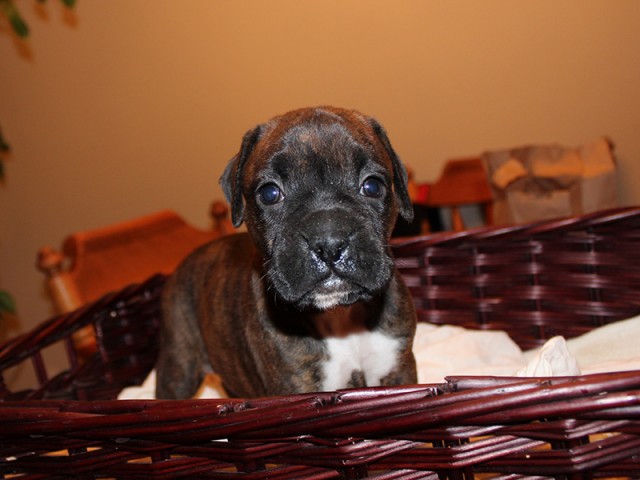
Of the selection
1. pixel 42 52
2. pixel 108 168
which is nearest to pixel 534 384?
pixel 108 168

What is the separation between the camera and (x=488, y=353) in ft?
9.46

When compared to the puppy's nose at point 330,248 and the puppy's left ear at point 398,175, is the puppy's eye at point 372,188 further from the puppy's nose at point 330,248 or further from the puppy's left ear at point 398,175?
the puppy's nose at point 330,248

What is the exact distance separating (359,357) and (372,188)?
1.65ft

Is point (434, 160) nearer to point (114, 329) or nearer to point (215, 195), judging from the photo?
point (215, 195)

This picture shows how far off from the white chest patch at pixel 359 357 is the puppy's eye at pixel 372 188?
1.38ft

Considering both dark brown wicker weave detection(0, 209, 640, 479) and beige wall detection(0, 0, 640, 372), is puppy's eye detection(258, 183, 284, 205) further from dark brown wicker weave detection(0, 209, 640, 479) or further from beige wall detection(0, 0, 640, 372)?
beige wall detection(0, 0, 640, 372)

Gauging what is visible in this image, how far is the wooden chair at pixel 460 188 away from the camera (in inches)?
190

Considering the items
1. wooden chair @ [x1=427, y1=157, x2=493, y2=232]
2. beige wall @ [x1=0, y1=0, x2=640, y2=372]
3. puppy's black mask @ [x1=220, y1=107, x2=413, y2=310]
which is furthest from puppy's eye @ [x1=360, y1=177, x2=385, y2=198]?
beige wall @ [x1=0, y1=0, x2=640, y2=372]

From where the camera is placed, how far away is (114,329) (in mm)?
3178

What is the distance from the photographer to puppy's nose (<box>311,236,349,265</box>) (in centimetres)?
A: 170

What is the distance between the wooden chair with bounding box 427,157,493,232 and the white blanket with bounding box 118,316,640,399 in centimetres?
194

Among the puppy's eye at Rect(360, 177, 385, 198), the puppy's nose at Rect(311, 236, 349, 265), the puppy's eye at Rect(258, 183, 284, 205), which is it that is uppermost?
the puppy's eye at Rect(258, 183, 284, 205)

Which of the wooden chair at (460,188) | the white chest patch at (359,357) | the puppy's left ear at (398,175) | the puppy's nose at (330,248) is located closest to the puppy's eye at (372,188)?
the puppy's left ear at (398,175)

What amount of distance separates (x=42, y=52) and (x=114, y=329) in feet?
12.5
